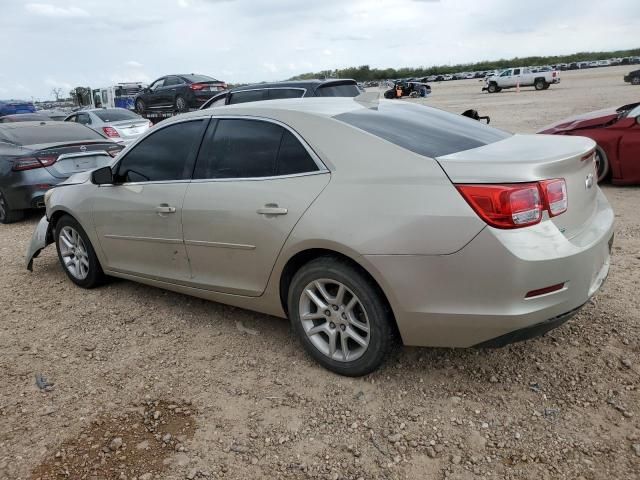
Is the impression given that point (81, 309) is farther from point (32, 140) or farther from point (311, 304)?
point (32, 140)

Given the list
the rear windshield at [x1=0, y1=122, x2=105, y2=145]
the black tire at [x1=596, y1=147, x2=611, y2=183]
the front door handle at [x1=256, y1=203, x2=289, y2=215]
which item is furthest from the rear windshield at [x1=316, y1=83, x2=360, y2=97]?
the front door handle at [x1=256, y1=203, x2=289, y2=215]

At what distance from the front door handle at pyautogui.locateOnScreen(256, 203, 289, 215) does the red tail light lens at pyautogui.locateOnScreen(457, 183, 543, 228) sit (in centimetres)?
107

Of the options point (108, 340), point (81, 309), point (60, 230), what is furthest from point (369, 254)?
point (60, 230)

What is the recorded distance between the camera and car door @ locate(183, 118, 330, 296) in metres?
3.22

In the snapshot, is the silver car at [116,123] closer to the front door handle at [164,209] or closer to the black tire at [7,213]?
the black tire at [7,213]

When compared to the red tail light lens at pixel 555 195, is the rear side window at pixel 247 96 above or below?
above

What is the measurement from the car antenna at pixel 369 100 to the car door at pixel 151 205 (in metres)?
1.12

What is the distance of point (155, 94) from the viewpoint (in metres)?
19.9

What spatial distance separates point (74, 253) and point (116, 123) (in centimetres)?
981

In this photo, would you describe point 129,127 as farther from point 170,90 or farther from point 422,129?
point 422,129

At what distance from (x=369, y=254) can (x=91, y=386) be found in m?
1.95

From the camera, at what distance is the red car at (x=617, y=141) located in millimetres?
7133

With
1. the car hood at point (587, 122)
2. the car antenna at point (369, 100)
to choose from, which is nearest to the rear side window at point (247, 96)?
the car hood at point (587, 122)

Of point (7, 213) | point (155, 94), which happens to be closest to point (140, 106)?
point (155, 94)
